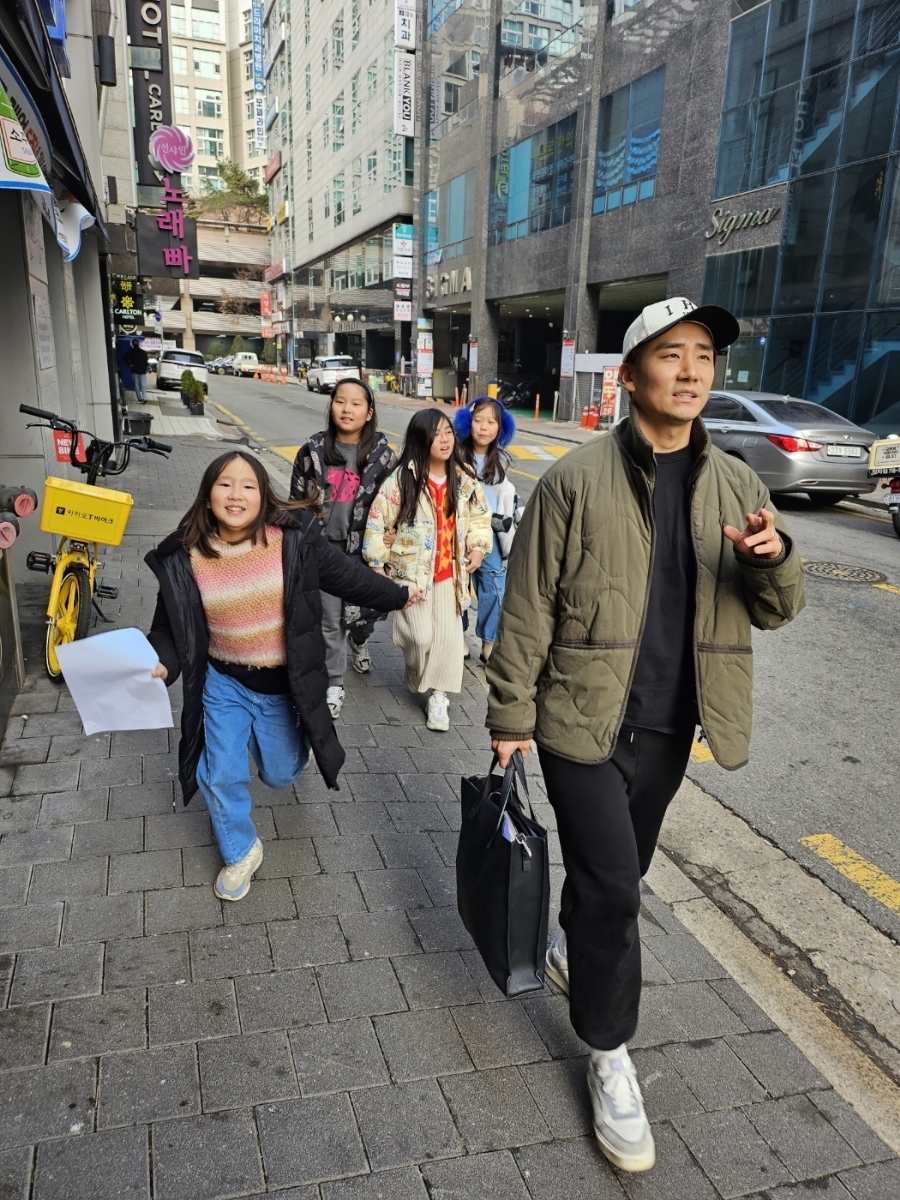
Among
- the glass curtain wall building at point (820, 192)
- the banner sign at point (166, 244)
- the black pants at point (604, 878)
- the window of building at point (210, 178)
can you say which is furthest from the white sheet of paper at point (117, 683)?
the window of building at point (210, 178)

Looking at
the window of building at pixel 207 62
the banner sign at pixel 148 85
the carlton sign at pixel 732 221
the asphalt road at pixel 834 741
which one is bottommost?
the asphalt road at pixel 834 741

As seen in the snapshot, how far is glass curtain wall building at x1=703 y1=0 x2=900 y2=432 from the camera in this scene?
17.1m

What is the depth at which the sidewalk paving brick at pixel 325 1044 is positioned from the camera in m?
2.08

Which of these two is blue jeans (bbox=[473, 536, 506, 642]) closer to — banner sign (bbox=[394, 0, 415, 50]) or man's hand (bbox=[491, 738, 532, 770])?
man's hand (bbox=[491, 738, 532, 770])

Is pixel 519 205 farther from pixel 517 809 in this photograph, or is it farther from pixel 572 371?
pixel 517 809

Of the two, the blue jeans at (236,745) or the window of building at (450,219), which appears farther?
the window of building at (450,219)

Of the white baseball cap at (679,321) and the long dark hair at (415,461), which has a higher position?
the white baseball cap at (679,321)

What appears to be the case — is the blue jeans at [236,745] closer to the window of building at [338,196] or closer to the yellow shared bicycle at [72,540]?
the yellow shared bicycle at [72,540]

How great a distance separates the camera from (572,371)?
27.8 metres

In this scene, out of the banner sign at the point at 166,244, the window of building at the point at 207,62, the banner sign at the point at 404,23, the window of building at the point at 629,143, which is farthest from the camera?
the window of building at the point at 207,62

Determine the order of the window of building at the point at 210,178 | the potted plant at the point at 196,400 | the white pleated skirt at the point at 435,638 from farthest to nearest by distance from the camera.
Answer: the window of building at the point at 210,178 → the potted plant at the point at 196,400 → the white pleated skirt at the point at 435,638

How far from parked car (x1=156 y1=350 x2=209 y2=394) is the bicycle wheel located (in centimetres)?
3102

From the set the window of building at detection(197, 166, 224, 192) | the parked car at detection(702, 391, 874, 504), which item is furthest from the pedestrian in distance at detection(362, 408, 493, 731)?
the window of building at detection(197, 166, 224, 192)

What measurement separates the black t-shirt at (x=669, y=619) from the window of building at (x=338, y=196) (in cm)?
5697
